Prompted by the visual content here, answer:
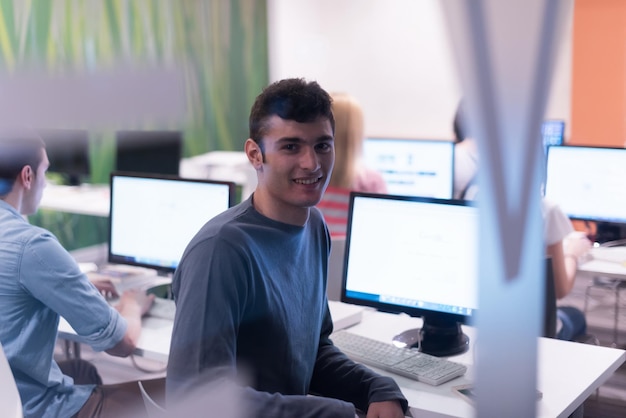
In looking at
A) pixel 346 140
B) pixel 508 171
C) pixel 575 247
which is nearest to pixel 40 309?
pixel 346 140

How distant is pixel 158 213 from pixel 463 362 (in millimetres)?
835

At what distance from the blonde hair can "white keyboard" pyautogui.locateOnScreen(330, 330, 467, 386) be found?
77cm

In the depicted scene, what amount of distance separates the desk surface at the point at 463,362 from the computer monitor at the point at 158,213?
7.3 inches

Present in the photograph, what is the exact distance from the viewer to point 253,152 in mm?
930

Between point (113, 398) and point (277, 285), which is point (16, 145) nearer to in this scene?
point (277, 285)

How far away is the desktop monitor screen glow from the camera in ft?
7.48

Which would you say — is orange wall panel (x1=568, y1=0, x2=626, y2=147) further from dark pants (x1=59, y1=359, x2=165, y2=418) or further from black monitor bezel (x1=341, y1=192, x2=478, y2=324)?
dark pants (x1=59, y1=359, x2=165, y2=418)

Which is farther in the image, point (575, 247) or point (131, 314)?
point (575, 247)

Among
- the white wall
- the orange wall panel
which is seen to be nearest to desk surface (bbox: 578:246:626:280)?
the white wall

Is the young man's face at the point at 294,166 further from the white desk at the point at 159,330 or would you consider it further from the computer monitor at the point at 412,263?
the white desk at the point at 159,330

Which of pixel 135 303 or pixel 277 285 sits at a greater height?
pixel 277 285

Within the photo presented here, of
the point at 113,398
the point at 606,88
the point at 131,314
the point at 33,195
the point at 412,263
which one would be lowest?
the point at 113,398

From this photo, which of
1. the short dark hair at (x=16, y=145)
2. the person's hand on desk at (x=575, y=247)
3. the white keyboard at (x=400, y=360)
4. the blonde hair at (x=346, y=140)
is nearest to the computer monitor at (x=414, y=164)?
the blonde hair at (x=346, y=140)

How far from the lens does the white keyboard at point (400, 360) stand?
1251mm
